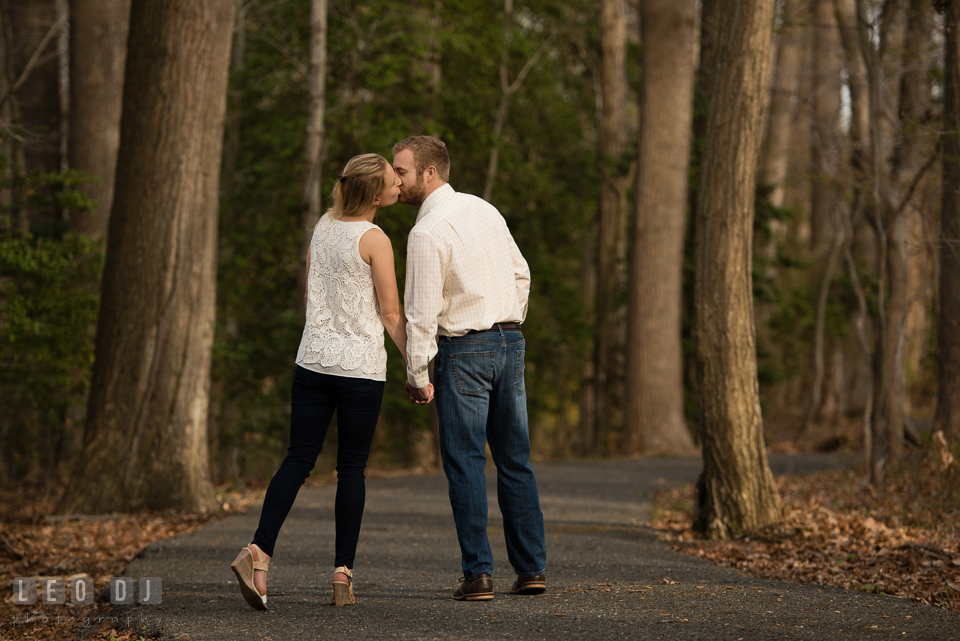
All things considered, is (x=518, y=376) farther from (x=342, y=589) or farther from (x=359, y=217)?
(x=342, y=589)

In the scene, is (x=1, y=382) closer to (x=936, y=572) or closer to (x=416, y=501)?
(x=416, y=501)

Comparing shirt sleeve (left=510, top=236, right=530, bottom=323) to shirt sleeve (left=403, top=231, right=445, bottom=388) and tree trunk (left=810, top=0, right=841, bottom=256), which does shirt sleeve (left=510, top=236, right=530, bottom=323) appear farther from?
tree trunk (left=810, top=0, right=841, bottom=256)

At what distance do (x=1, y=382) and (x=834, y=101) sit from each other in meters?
19.0

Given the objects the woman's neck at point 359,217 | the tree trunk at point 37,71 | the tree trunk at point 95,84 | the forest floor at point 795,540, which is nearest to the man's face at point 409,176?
the woman's neck at point 359,217

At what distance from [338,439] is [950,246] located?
6.42 meters

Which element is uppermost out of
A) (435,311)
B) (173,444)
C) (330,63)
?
(330,63)

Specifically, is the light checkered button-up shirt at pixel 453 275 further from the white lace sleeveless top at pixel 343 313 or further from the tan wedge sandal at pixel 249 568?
the tan wedge sandal at pixel 249 568

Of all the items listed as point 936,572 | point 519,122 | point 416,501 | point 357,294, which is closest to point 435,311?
point 357,294

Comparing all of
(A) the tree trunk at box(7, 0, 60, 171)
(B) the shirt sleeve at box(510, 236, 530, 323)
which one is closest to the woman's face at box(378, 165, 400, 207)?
(B) the shirt sleeve at box(510, 236, 530, 323)

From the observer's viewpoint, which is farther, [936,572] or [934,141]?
[934,141]

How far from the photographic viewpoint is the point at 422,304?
164 inches

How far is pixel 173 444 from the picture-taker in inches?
313

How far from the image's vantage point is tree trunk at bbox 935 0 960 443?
26.5 feet

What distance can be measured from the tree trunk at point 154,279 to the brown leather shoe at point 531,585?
437cm
